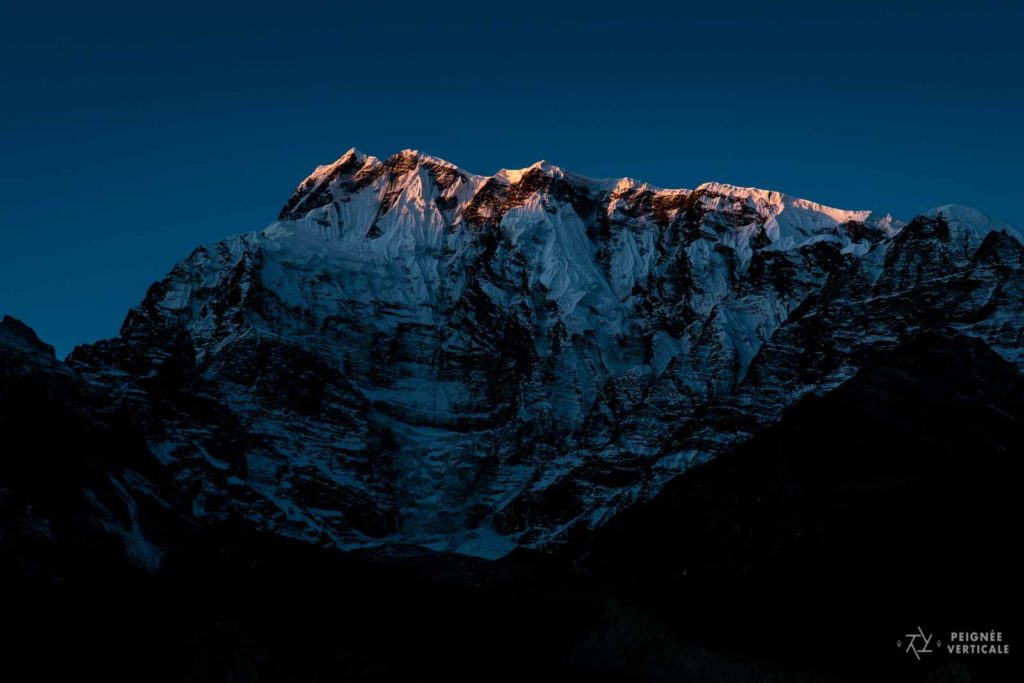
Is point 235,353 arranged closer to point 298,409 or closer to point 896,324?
point 298,409

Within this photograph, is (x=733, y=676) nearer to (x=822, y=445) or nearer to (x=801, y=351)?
(x=822, y=445)

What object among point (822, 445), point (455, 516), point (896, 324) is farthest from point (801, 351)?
point (822, 445)

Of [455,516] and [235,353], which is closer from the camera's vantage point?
[455,516]

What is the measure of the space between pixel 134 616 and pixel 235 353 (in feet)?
548

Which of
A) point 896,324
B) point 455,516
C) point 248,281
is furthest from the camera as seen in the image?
point 248,281

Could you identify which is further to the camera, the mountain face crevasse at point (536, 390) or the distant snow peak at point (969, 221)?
the distant snow peak at point (969, 221)

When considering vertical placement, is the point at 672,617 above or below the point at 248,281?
below

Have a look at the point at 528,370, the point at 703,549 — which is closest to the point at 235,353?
the point at 528,370

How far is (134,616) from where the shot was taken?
947 inches

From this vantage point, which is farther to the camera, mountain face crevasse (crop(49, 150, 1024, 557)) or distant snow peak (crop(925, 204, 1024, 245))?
distant snow peak (crop(925, 204, 1024, 245))

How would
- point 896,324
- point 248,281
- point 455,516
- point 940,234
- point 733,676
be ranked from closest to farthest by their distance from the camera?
1. point 733,676
2. point 896,324
3. point 940,234
4. point 455,516
5. point 248,281

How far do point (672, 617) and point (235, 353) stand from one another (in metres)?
171

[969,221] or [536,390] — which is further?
[536,390]

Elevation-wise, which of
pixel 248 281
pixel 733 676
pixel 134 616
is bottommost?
pixel 733 676
